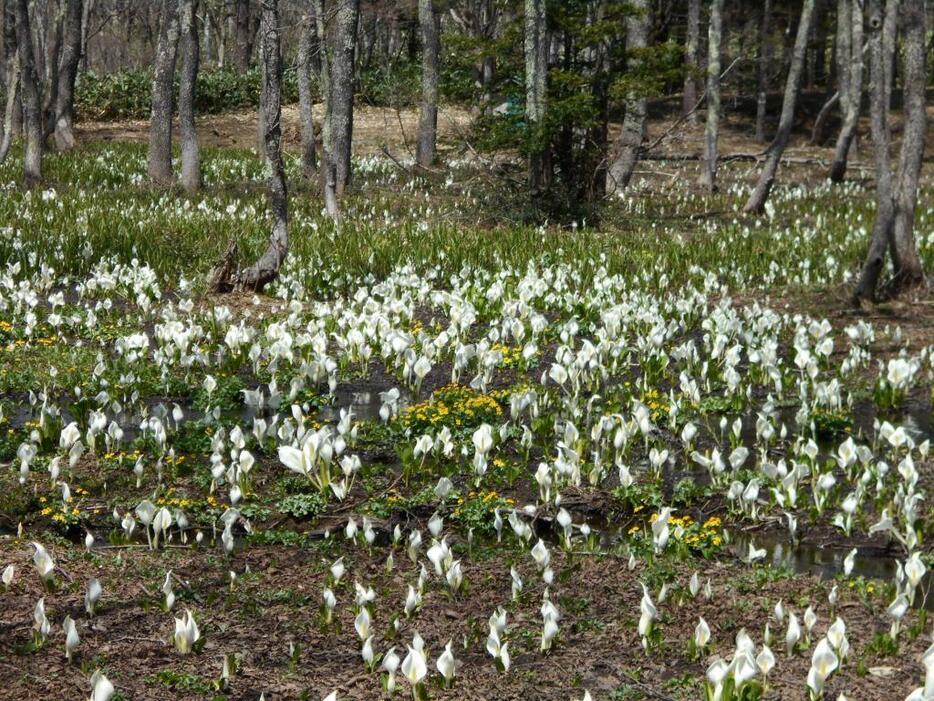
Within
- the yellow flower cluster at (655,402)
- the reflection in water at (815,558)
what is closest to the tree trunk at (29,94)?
the yellow flower cluster at (655,402)

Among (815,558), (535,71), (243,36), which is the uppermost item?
(243,36)

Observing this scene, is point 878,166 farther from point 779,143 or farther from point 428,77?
point 428,77

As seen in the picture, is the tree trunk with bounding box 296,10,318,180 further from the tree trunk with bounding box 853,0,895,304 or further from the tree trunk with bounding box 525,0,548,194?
the tree trunk with bounding box 853,0,895,304

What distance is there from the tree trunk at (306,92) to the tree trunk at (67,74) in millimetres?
6399

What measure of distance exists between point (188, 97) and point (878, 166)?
11225mm

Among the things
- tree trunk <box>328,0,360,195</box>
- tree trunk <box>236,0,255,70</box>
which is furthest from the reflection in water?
tree trunk <box>236,0,255,70</box>

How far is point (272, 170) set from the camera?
33.4 feet

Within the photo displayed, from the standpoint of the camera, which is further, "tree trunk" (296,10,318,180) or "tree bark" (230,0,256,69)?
"tree bark" (230,0,256,69)

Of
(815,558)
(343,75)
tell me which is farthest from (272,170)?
(815,558)

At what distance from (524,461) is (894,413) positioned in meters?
2.98

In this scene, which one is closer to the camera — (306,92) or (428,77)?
(306,92)

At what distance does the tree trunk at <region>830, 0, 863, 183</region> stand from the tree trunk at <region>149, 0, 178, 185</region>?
1267 centimetres

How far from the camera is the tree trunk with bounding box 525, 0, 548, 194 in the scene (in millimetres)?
14305

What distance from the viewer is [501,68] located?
642 inches
